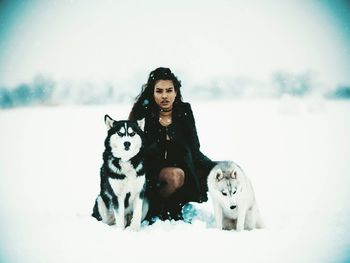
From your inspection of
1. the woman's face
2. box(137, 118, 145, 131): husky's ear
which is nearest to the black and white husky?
box(137, 118, 145, 131): husky's ear

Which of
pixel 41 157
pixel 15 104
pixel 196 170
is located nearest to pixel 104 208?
pixel 196 170

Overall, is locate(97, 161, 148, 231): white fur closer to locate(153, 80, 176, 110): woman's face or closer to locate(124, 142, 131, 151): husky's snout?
locate(124, 142, 131, 151): husky's snout

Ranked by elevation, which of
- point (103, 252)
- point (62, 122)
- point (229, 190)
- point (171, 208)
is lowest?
point (103, 252)

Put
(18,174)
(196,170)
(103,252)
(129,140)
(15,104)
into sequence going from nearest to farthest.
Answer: (129,140) < (103,252) < (196,170) < (18,174) < (15,104)

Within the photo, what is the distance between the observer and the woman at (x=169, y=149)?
188cm

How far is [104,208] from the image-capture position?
6.02 feet

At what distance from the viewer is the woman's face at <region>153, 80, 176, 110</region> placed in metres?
1.90

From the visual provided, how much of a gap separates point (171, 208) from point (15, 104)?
1258mm

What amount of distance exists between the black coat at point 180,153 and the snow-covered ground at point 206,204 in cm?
17

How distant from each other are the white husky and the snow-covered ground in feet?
0.20

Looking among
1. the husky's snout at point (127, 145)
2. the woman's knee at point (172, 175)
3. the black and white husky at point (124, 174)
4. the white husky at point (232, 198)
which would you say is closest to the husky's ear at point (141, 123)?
the black and white husky at point (124, 174)

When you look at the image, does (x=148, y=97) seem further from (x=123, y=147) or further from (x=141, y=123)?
(x=123, y=147)

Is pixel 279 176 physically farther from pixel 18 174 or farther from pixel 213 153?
pixel 18 174

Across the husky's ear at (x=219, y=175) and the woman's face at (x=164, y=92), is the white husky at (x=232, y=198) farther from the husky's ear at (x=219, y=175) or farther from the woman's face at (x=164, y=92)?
Result: the woman's face at (x=164, y=92)
